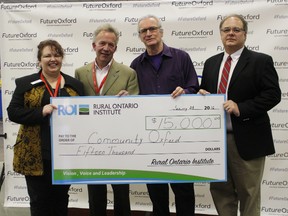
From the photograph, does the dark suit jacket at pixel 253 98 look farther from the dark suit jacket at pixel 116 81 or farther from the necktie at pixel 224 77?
the dark suit jacket at pixel 116 81

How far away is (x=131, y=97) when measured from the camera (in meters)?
2.36

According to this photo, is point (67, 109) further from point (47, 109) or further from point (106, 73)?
point (106, 73)

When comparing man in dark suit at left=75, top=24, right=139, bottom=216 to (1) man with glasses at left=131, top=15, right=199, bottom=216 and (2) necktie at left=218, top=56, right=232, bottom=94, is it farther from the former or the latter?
(2) necktie at left=218, top=56, right=232, bottom=94

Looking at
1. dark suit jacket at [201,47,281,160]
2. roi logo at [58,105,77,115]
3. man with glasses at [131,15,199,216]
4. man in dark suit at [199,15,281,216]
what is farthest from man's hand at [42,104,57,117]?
dark suit jacket at [201,47,281,160]

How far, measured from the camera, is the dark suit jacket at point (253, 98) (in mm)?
2252

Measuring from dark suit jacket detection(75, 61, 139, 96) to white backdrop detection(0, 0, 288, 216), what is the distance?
3.29 ft

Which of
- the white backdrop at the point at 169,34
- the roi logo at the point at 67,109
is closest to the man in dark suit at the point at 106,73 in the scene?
the roi logo at the point at 67,109

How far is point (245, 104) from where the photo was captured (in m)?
2.24

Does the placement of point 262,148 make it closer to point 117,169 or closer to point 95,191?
point 117,169

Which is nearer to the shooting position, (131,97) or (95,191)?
(131,97)

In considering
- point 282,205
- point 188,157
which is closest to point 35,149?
point 188,157

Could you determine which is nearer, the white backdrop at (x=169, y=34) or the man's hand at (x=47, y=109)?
the man's hand at (x=47, y=109)

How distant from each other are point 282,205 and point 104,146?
223cm

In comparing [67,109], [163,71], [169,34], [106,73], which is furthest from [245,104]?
[169,34]
